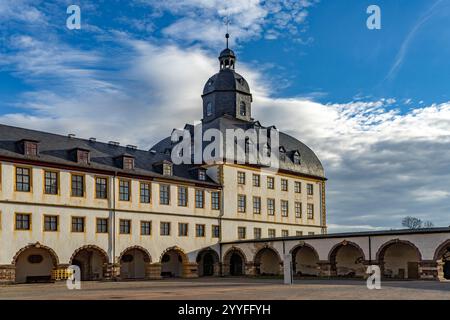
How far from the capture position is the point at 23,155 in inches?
1495

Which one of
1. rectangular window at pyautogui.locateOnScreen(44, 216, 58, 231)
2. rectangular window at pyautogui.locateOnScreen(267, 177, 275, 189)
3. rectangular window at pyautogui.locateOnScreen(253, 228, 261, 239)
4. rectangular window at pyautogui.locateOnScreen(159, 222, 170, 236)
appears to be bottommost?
rectangular window at pyautogui.locateOnScreen(253, 228, 261, 239)

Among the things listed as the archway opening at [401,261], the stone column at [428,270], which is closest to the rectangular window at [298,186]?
the archway opening at [401,261]

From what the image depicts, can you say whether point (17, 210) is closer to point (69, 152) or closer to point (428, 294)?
point (69, 152)

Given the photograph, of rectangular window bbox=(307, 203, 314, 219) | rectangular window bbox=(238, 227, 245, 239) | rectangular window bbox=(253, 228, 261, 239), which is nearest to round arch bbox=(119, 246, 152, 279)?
rectangular window bbox=(238, 227, 245, 239)

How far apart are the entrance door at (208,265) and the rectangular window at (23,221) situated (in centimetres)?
1681

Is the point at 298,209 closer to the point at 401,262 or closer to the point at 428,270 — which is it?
the point at 401,262

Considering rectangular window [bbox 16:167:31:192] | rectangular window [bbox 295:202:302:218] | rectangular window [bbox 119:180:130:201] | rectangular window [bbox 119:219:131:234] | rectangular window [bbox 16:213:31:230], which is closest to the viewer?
rectangular window [bbox 16:213:31:230]

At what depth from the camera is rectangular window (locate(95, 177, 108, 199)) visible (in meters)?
41.8

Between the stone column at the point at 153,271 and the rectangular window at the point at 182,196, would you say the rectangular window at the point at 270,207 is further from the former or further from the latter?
the stone column at the point at 153,271

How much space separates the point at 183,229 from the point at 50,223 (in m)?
11.5

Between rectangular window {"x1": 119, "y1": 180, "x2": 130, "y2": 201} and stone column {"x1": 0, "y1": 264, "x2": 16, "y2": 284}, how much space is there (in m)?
9.05

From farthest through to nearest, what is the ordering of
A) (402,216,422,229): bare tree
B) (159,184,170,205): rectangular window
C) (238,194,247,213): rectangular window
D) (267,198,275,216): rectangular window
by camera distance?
(402,216,422,229): bare tree, (267,198,275,216): rectangular window, (238,194,247,213): rectangular window, (159,184,170,205): rectangular window

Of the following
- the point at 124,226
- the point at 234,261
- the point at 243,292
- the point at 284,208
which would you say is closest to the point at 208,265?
the point at 234,261

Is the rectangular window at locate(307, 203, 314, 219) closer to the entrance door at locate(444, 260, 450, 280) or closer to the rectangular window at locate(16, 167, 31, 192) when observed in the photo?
Result: the entrance door at locate(444, 260, 450, 280)
